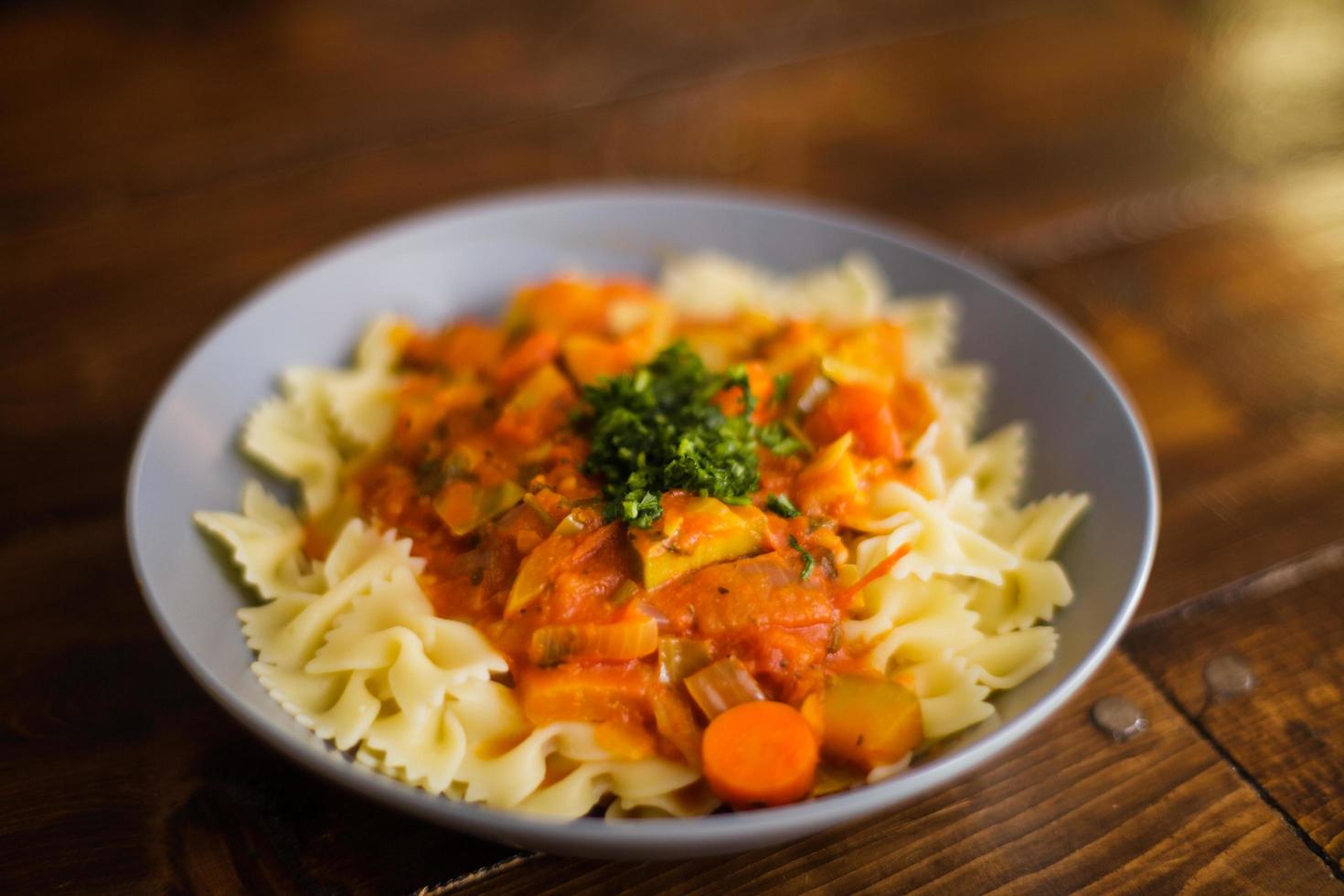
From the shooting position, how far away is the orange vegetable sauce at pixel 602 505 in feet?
11.9

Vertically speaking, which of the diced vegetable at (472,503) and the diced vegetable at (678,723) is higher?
the diced vegetable at (472,503)

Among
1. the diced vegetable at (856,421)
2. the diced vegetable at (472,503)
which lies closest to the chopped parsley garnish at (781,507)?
the diced vegetable at (856,421)

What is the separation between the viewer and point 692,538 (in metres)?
3.75

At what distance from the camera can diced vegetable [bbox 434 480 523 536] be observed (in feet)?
13.2

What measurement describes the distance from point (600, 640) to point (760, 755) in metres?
0.65

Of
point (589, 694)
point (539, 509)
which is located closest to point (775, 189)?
point (539, 509)

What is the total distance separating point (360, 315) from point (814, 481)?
2448mm

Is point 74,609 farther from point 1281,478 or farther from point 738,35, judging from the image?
point 738,35

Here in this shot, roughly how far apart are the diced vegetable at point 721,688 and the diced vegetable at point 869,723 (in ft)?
0.81

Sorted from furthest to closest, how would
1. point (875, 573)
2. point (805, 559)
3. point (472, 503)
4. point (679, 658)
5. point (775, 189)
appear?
point (775, 189) → point (472, 503) → point (875, 573) → point (805, 559) → point (679, 658)

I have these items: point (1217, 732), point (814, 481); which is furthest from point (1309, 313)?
point (814, 481)

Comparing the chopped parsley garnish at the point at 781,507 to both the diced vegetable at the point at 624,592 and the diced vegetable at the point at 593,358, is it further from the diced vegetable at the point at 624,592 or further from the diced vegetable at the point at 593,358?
the diced vegetable at the point at 593,358

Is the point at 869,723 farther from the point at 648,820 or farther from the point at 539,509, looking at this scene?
the point at 539,509

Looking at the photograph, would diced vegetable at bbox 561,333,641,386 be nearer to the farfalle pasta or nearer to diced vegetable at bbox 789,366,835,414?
the farfalle pasta
